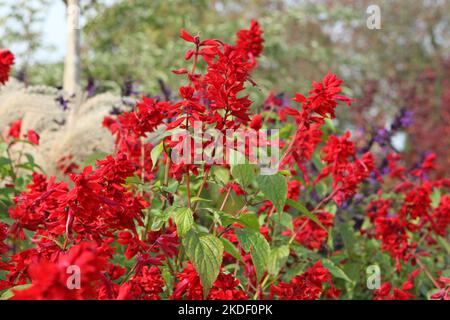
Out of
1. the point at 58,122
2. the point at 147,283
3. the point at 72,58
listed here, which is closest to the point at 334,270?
the point at 147,283

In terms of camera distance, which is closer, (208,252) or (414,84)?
(208,252)

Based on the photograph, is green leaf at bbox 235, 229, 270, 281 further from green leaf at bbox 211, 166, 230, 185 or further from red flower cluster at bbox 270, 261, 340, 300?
green leaf at bbox 211, 166, 230, 185

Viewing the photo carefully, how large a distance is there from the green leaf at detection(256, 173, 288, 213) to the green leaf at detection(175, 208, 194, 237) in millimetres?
273

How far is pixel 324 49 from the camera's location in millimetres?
9984

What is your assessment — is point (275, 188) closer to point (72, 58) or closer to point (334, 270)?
point (334, 270)

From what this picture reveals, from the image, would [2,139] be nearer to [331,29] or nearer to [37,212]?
[37,212]

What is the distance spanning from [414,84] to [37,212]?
1351 centimetres

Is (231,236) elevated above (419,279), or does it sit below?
above

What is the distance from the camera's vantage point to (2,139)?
147 inches

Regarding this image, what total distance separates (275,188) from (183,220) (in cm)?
35

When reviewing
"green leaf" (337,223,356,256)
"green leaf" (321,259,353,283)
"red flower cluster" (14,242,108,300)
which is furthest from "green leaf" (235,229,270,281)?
"green leaf" (337,223,356,256)

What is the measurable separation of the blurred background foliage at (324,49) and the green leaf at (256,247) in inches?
240

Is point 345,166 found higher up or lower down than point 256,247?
higher up
